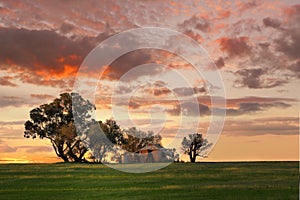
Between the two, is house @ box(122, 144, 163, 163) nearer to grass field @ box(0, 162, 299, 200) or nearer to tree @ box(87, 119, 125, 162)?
tree @ box(87, 119, 125, 162)

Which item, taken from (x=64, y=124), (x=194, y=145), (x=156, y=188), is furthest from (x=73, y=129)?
(x=156, y=188)

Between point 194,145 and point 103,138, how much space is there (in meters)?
33.9

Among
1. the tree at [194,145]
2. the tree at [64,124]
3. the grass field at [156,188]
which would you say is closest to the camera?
the grass field at [156,188]

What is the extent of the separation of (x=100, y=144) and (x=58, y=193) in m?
65.6

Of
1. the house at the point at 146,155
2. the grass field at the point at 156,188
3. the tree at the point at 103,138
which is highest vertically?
the tree at the point at 103,138

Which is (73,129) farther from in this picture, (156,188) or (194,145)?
(156,188)

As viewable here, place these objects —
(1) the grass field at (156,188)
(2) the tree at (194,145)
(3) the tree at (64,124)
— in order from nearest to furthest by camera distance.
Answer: (1) the grass field at (156,188)
(3) the tree at (64,124)
(2) the tree at (194,145)

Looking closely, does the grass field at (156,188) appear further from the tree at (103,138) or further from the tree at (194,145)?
the tree at (194,145)

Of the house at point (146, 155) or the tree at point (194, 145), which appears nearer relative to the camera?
the house at point (146, 155)

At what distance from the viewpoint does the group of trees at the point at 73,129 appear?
310ft

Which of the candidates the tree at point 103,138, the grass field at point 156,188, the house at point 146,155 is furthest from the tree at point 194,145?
the grass field at point 156,188

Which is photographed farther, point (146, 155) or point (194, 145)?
point (194, 145)

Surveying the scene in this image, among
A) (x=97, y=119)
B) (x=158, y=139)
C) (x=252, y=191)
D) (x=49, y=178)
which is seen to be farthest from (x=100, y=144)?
(x=252, y=191)

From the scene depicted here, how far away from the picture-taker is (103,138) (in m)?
99.1
